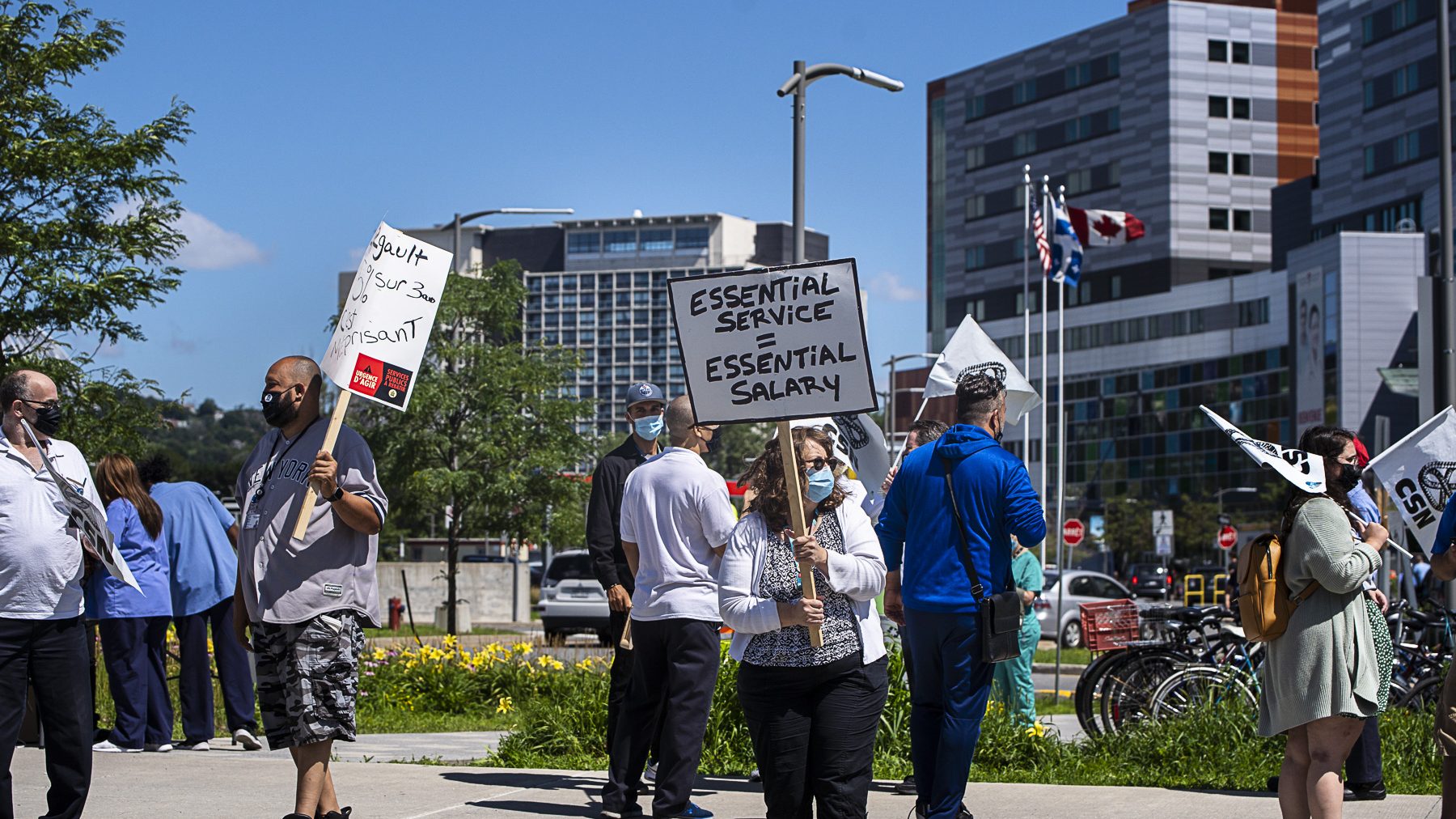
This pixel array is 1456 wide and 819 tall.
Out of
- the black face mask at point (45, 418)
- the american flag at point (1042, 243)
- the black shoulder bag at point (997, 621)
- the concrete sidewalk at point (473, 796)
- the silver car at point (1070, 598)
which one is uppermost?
the american flag at point (1042, 243)

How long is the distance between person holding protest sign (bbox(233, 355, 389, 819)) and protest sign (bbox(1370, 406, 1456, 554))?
5482 millimetres

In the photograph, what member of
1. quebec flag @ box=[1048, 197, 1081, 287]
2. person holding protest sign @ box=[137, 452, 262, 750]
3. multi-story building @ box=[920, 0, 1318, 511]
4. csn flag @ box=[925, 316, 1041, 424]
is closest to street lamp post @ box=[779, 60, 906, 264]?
csn flag @ box=[925, 316, 1041, 424]

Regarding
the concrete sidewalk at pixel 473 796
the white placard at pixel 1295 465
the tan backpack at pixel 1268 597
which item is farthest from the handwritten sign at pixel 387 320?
the tan backpack at pixel 1268 597

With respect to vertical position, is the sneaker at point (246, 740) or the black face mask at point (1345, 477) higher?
the black face mask at point (1345, 477)

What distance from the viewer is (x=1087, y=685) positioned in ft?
36.4

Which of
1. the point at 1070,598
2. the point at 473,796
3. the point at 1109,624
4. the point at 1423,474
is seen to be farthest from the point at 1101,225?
the point at 473,796

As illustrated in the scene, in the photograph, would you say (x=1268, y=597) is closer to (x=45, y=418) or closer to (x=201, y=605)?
(x=45, y=418)

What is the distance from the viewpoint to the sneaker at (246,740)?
401 inches

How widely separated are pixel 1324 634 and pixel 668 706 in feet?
8.85

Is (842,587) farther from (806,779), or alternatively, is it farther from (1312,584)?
(1312,584)

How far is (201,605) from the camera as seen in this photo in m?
10.4

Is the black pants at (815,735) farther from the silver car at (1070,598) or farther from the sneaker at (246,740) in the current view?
the silver car at (1070,598)

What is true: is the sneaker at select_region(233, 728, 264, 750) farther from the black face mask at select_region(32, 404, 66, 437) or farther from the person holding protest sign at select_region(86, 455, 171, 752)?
the black face mask at select_region(32, 404, 66, 437)

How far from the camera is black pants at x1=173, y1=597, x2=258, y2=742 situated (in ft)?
33.5
